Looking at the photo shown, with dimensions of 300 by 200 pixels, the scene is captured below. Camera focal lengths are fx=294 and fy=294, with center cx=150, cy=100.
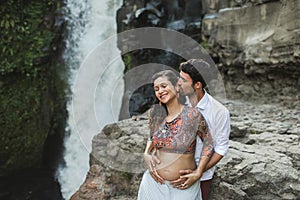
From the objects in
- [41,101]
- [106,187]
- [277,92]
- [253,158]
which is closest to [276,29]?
[277,92]

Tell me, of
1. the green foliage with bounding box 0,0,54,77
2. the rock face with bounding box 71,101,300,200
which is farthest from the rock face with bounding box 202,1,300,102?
the green foliage with bounding box 0,0,54,77

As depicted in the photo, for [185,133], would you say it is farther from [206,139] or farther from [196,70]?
[196,70]

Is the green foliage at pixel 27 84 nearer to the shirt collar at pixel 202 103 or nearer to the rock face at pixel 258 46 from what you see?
the rock face at pixel 258 46

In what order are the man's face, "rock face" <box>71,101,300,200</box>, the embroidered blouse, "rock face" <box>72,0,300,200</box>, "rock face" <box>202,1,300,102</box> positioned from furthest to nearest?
"rock face" <box>202,1,300,102</box> → "rock face" <box>72,0,300,200</box> → "rock face" <box>71,101,300,200</box> → the man's face → the embroidered blouse

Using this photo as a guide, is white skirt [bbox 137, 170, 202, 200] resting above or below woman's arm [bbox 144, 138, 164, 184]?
below

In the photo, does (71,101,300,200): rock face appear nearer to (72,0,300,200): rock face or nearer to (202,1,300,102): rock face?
(72,0,300,200): rock face

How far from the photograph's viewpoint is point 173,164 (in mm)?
1796

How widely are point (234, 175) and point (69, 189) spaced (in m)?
6.88

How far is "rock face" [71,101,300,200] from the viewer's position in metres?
2.17

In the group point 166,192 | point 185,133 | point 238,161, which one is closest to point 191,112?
point 185,133

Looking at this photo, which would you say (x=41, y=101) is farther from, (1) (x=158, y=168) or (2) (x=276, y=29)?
(1) (x=158, y=168)

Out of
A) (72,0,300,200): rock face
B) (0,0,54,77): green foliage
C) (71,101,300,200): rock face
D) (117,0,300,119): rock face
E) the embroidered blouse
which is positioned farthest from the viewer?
(0,0,54,77): green foliage

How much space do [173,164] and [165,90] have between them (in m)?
0.46

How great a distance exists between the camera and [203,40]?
7879 mm
